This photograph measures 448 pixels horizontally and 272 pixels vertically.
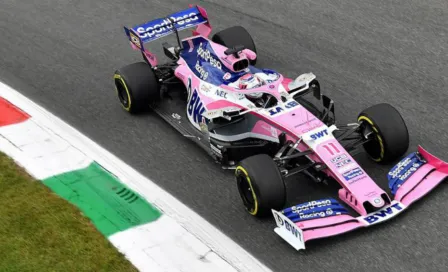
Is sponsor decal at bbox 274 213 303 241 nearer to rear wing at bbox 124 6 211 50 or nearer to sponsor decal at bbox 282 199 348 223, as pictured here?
sponsor decal at bbox 282 199 348 223

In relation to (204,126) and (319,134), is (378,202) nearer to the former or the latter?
(319,134)

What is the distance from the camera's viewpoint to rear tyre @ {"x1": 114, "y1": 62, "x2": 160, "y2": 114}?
8.18m

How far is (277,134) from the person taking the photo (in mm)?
6953

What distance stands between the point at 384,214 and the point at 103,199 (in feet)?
9.56

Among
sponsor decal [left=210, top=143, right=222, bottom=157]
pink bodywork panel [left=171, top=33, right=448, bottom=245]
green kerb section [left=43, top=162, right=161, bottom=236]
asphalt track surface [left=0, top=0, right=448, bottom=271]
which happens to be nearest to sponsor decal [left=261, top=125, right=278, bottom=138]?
pink bodywork panel [left=171, top=33, right=448, bottom=245]

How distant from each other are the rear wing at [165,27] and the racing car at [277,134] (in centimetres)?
2

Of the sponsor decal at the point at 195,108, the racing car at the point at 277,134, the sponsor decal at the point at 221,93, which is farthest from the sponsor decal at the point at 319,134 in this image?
the sponsor decal at the point at 195,108

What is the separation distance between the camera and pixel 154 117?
846 cm

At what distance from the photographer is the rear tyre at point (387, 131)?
6.79 meters

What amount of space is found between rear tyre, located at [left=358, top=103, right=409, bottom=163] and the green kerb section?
2467 mm

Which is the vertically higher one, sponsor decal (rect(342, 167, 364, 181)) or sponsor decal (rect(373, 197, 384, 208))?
sponsor decal (rect(342, 167, 364, 181))

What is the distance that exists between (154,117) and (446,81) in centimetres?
404

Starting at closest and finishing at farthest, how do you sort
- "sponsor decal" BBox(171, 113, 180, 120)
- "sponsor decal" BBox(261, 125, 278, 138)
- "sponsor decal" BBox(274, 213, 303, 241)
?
"sponsor decal" BBox(274, 213, 303, 241) → "sponsor decal" BBox(261, 125, 278, 138) → "sponsor decal" BBox(171, 113, 180, 120)

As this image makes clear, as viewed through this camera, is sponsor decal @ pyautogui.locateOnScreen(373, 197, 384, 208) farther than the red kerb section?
No
